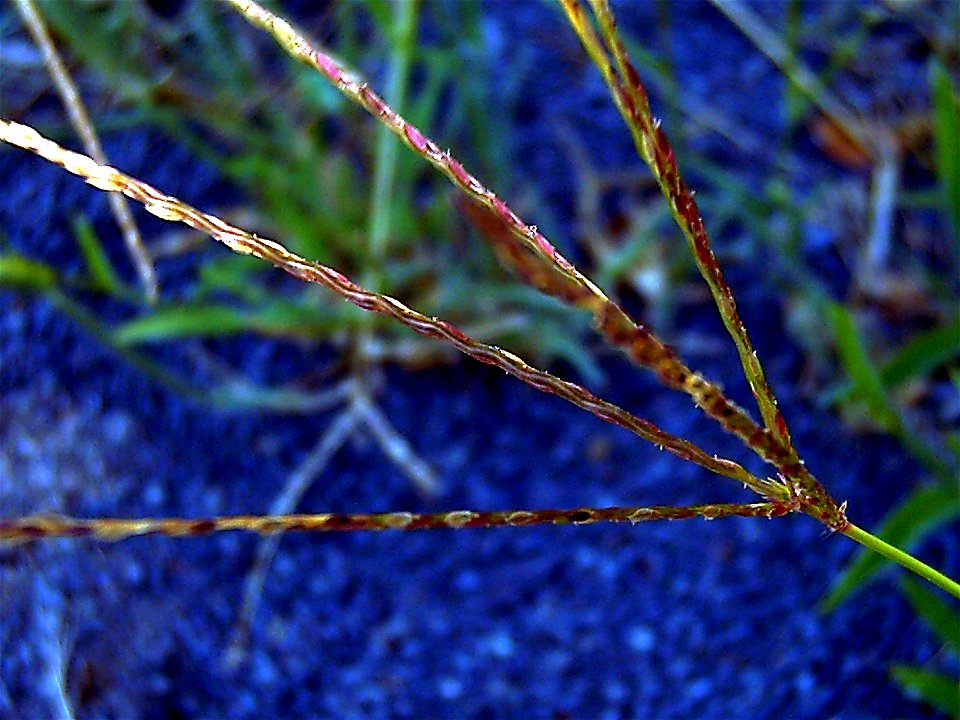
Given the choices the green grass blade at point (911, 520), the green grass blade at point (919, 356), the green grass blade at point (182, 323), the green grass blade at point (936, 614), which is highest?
the green grass blade at point (182, 323)

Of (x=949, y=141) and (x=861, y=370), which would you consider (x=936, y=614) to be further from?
(x=949, y=141)

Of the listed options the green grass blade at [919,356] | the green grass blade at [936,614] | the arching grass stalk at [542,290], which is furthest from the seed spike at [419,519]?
the green grass blade at [919,356]

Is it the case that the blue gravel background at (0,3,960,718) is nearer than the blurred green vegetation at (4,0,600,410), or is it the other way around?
the blue gravel background at (0,3,960,718)

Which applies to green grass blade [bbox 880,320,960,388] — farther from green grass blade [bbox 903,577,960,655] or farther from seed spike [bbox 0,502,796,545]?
seed spike [bbox 0,502,796,545]

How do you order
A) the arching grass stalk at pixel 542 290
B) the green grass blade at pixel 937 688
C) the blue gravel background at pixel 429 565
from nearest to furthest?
the arching grass stalk at pixel 542 290 → the green grass blade at pixel 937 688 → the blue gravel background at pixel 429 565

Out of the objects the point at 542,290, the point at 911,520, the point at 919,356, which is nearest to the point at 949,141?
the point at 919,356

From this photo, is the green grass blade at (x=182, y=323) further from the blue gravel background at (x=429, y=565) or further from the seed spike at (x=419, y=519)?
the seed spike at (x=419, y=519)

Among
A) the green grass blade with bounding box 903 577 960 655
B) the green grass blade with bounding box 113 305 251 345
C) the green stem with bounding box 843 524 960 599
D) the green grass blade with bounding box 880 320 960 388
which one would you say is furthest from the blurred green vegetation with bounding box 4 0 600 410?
the green stem with bounding box 843 524 960 599

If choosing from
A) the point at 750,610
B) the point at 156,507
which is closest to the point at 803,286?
the point at 750,610
